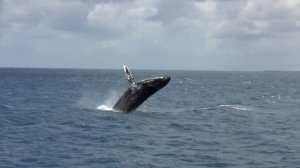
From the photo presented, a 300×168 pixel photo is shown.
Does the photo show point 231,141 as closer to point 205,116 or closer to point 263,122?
point 263,122

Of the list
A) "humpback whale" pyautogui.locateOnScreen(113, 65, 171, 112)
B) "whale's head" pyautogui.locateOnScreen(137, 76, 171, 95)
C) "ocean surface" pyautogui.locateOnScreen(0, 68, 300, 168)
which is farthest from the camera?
"humpback whale" pyautogui.locateOnScreen(113, 65, 171, 112)

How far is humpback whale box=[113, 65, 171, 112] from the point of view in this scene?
38.8 m

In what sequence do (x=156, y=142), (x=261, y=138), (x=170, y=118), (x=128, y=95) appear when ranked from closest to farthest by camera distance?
(x=156, y=142) → (x=261, y=138) → (x=128, y=95) → (x=170, y=118)

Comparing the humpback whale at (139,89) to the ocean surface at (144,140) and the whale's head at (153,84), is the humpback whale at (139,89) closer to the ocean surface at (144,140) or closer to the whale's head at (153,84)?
the whale's head at (153,84)

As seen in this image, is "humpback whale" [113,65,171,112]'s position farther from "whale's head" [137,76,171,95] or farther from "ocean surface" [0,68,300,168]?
"ocean surface" [0,68,300,168]

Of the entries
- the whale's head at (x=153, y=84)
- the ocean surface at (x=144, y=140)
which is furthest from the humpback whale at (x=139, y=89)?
the ocean surface at (x=144, y=140)

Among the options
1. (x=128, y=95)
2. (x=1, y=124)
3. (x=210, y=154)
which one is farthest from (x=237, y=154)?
(x=1, y=124)

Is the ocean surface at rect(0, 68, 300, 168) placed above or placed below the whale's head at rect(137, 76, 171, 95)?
below

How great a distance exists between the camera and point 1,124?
38250 millimetres

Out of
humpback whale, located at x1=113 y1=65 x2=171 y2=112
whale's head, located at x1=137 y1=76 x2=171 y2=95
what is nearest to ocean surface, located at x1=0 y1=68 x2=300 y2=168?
humpback whale, located at x1=113 y1=65 x2=171 y2=112

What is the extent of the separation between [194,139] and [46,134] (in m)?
9.45

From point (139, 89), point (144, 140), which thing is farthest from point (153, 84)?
point (144, 140)

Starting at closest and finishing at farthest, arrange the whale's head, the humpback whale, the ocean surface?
the ocean surface
the whale's head
the humpback whale

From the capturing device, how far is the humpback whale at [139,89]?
127 ft
